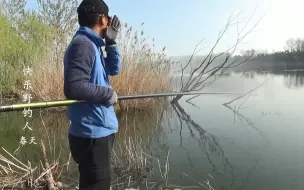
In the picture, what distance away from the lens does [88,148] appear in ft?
6.16

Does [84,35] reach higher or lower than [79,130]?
higher

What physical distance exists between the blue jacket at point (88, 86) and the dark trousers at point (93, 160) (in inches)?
1.5

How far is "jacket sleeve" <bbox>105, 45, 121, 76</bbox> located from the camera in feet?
6.97

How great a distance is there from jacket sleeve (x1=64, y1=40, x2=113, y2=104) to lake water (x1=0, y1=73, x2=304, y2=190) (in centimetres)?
192

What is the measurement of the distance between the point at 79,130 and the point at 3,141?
13.1 feet

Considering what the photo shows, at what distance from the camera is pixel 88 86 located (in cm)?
178

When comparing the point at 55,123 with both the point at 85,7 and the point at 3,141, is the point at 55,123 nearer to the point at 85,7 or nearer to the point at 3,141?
the point at 3,141

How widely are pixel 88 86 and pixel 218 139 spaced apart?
3535mm

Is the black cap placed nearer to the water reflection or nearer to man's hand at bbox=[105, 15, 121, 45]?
man's hand at bbox=[105, 15, 121, 45]

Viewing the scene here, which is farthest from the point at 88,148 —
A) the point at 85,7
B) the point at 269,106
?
the point at 269,106

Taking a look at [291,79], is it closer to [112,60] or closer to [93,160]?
[112,60]

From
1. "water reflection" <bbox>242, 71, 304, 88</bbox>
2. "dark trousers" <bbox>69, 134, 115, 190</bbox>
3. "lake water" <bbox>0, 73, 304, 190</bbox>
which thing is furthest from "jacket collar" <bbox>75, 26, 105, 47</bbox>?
"water reflection" <bbox>242, 71, 304, 88</bbox>

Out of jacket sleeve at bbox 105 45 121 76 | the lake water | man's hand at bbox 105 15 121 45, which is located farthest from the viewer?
the lake water

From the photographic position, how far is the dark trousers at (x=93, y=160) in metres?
1.88
